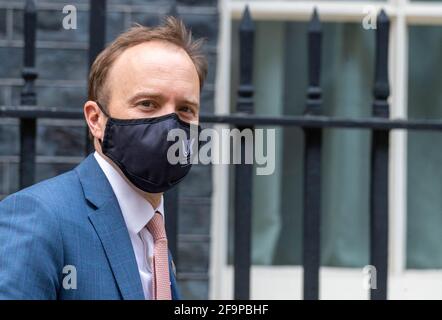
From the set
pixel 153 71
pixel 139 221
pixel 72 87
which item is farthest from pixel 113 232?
pixel 72 87

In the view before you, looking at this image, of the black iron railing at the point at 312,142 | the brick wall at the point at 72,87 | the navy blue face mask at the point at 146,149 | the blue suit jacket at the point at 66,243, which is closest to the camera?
the blue suit jacket at the point at 66,243

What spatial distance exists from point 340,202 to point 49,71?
1544 millimetres

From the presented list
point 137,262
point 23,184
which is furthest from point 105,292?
point 23,184

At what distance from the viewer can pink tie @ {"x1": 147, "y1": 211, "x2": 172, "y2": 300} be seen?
2672mm

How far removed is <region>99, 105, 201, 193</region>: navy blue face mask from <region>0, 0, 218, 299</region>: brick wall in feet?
6.18

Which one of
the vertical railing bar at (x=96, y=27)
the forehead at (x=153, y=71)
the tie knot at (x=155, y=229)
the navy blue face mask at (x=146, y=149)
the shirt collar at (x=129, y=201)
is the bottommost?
the tie knot at (x=155, y=229)

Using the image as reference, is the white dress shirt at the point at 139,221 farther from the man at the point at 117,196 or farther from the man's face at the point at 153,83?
Result: the man's face at the point at 153,83

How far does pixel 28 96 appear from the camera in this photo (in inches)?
148

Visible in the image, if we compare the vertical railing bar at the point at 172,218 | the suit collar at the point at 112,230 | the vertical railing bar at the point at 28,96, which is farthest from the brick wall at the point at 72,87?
the suit collar at the point at 112,230

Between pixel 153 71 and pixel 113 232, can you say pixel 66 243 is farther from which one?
pixel 153 71

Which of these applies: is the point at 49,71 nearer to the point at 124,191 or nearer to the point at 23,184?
the point at 23,184

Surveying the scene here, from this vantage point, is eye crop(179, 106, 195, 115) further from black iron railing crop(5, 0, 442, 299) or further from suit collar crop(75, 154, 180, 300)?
black iron railing crop(5, 0, 442, 299)

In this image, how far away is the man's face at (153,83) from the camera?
2.68 meters

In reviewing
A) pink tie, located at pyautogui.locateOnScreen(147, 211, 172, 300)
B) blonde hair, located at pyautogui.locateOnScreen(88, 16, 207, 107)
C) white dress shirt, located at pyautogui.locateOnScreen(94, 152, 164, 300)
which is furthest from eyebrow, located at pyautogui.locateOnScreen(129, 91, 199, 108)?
pink tie, located at pyautogui.locateOnScreen(147, 211, 172, 300)
